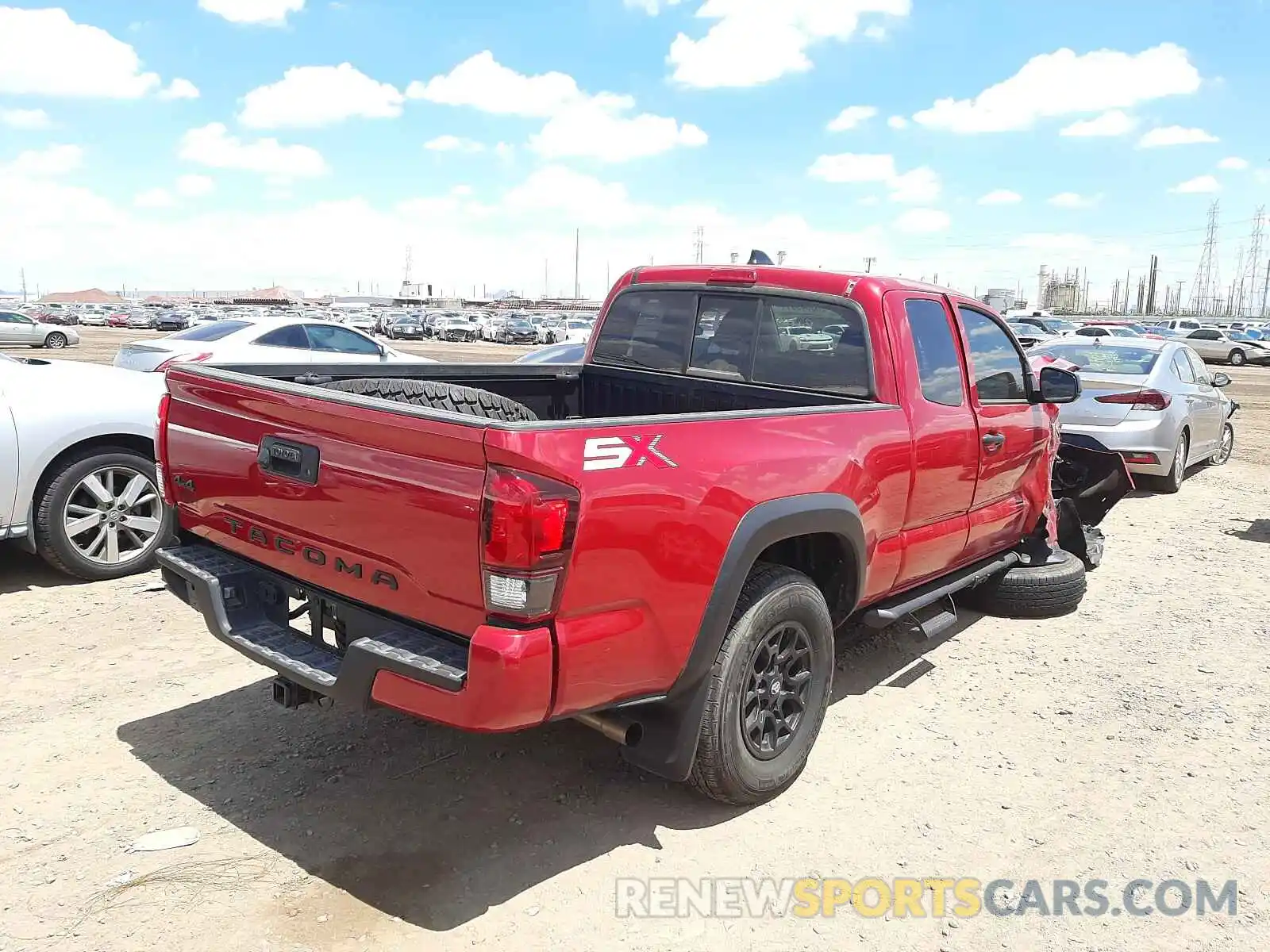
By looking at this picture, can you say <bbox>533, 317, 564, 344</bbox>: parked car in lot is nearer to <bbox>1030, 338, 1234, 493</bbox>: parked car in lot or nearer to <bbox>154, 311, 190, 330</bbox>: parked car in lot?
<bbox>154, 311, 190, 330</bbox>: parked car in lot

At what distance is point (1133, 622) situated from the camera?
19.4 ft

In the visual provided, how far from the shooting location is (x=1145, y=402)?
9.37 m

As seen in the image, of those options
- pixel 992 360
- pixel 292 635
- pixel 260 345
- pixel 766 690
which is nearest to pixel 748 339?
pixel 992 360

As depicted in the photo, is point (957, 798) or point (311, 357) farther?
point (311, 357)

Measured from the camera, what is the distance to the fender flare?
3.04 metres

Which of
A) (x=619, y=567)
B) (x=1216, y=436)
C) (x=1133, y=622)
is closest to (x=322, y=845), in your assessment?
(x=619, y=567)

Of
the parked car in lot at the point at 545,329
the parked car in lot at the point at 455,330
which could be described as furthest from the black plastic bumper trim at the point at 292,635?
the parked car in lot at the point at 455,330

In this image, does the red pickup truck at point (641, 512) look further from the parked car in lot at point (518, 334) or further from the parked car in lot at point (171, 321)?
the parked car in lot at point (171, 321)

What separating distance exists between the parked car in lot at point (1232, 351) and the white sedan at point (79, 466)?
133 feet

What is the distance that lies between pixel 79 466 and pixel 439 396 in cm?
315

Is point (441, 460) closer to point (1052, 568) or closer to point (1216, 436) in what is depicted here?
point (1052, 568)

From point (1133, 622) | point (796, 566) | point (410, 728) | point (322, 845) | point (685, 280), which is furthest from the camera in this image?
point (1133, 622)

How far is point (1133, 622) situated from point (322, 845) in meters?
5.07

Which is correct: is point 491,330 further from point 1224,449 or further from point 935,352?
point 935,352
